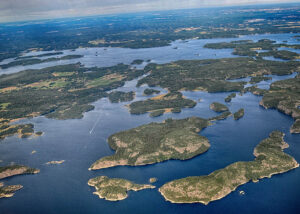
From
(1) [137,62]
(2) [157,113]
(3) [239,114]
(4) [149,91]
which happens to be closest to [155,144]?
(2) [157,113]

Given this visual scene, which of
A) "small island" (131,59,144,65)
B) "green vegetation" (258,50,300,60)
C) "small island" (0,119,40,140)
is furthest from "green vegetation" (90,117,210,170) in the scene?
"small island" (131,59,144,65)

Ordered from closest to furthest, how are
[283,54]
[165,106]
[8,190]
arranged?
1. [8,190]
2. [165,106]
3. [283,54]

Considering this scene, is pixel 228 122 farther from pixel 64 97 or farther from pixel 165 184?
pixel 64 97

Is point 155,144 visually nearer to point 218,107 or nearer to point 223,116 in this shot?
point 223,116

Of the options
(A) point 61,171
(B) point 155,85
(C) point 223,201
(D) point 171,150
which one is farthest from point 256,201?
(B) point 155,85

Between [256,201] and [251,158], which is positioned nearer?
[256,201]

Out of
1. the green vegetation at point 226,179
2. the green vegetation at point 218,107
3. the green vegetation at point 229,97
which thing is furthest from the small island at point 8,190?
the green vegetation at point 229,97
